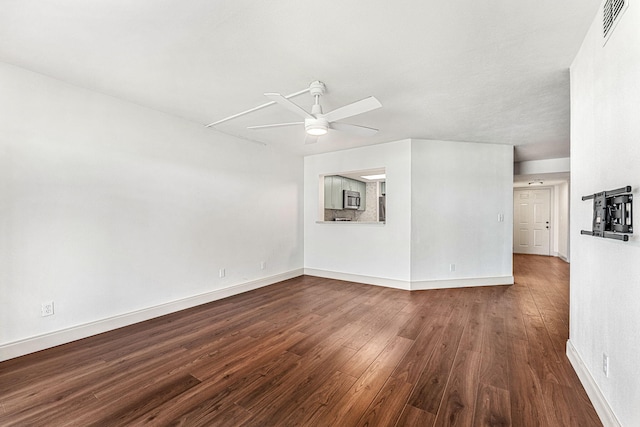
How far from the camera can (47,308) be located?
2475 millimetres

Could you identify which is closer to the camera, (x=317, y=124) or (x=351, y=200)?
(x=317, y=124)

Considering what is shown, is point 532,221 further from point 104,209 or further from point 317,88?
point 104,209

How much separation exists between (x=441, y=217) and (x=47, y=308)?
503 centimetres

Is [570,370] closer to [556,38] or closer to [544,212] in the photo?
[556,38]

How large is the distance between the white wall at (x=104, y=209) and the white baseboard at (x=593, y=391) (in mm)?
3878

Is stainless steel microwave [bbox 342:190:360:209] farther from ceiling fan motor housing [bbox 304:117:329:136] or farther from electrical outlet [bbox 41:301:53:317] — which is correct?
electrical outlet [bbox 41:301:53:317]

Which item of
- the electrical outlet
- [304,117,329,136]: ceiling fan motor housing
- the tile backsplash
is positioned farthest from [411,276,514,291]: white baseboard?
the electrical outlet

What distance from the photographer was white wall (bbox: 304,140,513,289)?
4426 mm

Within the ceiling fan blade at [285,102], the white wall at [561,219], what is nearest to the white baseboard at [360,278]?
the ceiling fan blade at [285,102]

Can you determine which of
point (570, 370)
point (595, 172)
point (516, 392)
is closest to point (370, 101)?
point (595, 172)

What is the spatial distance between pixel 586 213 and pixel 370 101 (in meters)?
1.71

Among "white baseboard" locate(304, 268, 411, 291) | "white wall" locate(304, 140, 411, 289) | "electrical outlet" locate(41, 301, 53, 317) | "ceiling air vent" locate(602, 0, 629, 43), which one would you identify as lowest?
"white baseboard" locate(304, 268, 411, 291)

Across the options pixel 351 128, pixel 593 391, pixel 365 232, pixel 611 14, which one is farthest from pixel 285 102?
pixel 365 232

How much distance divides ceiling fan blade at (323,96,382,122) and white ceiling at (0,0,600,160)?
355 millimetres
